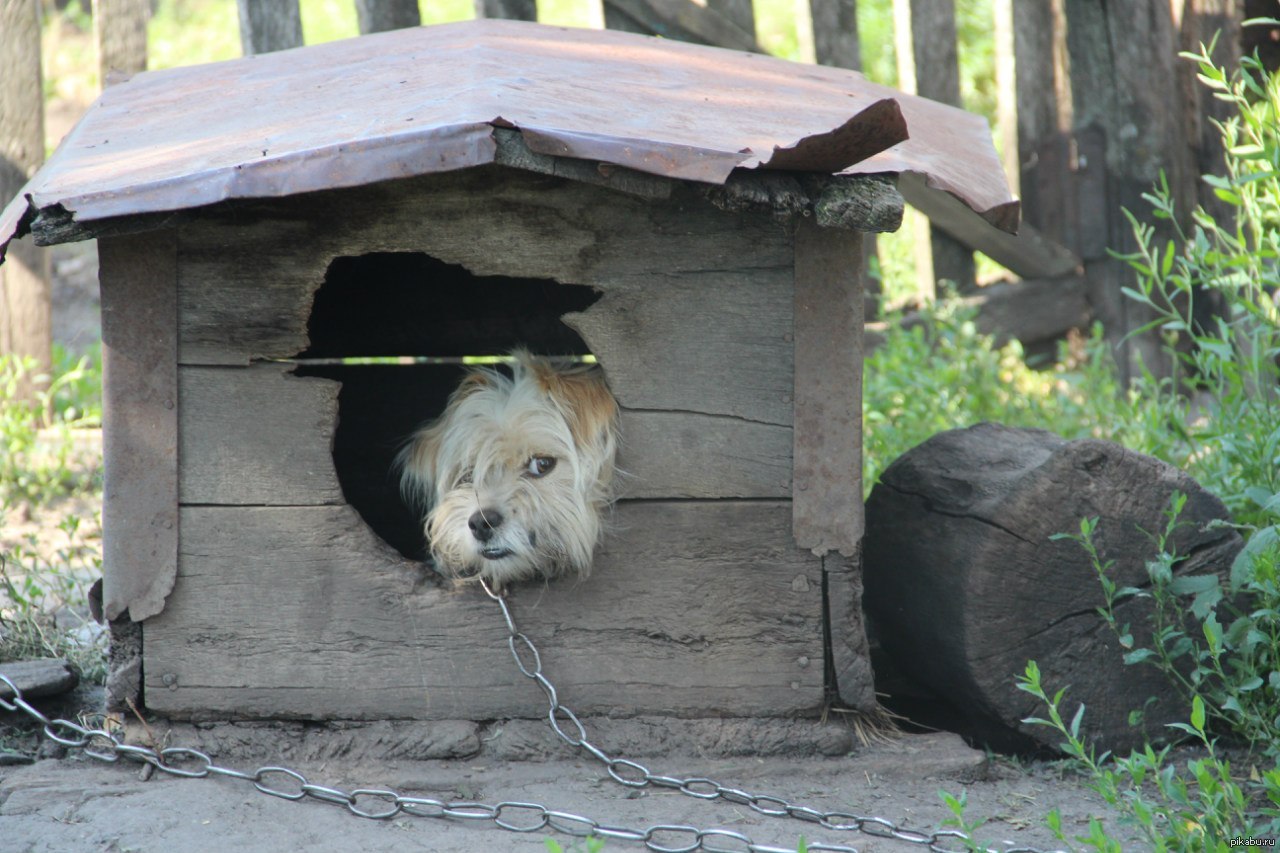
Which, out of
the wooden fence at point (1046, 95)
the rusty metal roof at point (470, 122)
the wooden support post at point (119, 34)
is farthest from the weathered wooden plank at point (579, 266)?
the wooden support post at point (119, 34)

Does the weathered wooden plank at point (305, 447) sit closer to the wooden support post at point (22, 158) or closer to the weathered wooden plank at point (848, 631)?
the weathered wooden plank at point (848, 631)

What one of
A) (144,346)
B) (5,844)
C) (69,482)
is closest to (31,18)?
(69,482)

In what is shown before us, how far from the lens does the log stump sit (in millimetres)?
3402

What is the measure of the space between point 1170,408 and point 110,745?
154 inches

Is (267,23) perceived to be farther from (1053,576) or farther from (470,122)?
(1053,576)

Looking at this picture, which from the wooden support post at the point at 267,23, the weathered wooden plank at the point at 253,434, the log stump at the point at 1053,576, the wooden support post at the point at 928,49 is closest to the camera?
the weathered wooden plank at the point at 253,434

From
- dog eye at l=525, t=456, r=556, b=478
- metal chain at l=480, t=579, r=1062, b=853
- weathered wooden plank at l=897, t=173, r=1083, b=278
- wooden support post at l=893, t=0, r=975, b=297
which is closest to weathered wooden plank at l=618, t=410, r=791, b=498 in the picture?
dog eye at l=525, t=456, r=556, b=478

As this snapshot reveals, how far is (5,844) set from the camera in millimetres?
2857

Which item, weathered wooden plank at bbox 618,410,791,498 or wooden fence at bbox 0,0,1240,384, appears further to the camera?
wooden fence at bbox 0,0,1240,384

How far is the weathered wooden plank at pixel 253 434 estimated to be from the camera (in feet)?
10.8

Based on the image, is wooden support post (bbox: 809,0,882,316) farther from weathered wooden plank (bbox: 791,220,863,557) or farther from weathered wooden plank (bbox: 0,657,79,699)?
weathered wooden plank (bbox: 0,657,79,699)

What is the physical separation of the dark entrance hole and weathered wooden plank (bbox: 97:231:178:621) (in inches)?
54.6

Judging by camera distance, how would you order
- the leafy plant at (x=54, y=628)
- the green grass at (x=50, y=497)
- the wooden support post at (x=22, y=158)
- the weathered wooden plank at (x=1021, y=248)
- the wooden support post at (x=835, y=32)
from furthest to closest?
the weathered wooden plank at (x=1021, y=248), the wooden support post at (x=835, y=32), the wooden support post at (x=22, y=158), the green grass at (x=50, y=497), the leafy plant at (x=54, y=628)

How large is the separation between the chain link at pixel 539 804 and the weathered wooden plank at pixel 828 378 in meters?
0.77
